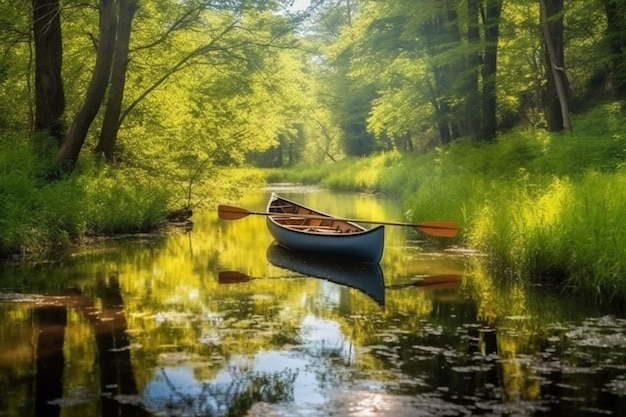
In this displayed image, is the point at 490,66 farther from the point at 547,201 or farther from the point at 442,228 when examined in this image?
the point at 547,201

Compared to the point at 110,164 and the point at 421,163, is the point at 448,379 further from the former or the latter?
the point at 421,163

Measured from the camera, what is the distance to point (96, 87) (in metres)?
13.3

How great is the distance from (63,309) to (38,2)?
349 inches

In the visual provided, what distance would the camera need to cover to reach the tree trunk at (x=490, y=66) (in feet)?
54.6

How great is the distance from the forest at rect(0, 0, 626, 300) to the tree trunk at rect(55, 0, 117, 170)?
0.04 metres

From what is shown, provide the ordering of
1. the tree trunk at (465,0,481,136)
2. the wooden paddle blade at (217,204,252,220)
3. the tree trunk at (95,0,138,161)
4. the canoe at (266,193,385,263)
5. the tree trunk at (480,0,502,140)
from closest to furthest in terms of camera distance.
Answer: the canoe at (266,193,385,263) < the wooden paddle blade at (217,204,252,220) < the tree trunk at (95,0,138,161) < the tree trunk at (480,0,502,140) < the tree trunk at (465,0,481,136)

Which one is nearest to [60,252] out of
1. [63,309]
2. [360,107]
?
[63,309]

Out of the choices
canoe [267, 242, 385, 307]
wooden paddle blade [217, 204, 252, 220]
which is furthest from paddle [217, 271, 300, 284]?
wooden paddle blade [217, 204, 252, 220]

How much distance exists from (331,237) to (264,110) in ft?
34.1

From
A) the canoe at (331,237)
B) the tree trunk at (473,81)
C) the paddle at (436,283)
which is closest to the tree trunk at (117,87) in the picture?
the canoe at (331,237)

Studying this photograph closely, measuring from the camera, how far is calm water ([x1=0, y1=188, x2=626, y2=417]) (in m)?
4.69

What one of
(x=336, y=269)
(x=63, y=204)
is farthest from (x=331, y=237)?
(x=63, y=204)

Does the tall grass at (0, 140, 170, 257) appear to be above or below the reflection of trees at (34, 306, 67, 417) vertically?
above

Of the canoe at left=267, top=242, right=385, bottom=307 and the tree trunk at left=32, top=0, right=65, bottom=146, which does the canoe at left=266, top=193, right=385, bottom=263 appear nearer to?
the canoe at left=267, top=242, right=385, bottom=307
